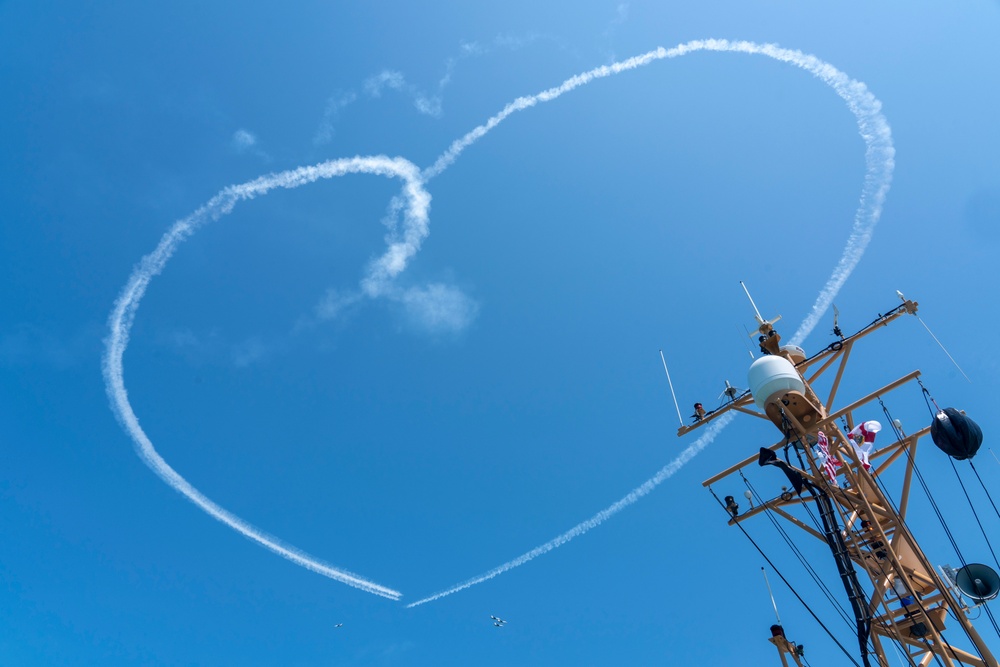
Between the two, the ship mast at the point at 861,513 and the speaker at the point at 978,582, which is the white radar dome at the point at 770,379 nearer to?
the ship mast at the point at 861,513

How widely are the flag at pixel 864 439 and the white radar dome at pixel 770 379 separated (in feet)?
6.52

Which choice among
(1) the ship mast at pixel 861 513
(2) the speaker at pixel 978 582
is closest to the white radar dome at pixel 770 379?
(1) the ship mast at pixel 861 513

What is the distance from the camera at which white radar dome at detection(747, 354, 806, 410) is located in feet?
61.6

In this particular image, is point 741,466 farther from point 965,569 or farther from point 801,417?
point 965,569

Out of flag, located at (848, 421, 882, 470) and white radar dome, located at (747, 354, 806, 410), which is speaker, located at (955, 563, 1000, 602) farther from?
white radar dome, located at (747, 354, 806, 410)

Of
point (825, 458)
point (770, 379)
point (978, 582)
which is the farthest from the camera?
point (770, 379)

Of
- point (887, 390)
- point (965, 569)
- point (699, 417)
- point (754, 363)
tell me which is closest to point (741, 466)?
point (699, 417)

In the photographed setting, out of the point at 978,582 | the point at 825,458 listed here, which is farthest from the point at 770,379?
the point at 978,582

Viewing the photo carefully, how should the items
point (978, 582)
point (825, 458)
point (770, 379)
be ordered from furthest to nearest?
point (770, 379)
point (825, 458)
point (978, 582)

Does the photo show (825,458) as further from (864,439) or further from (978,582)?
(978,582)

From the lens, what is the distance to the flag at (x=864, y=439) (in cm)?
1772

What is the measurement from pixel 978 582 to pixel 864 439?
4.84 metres

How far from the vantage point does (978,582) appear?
16750 millimetres

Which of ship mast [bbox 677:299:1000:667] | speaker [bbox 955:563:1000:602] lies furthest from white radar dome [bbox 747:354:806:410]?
speaker [bbox 955:563:1000:602]
